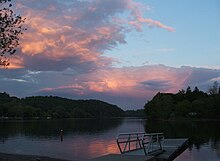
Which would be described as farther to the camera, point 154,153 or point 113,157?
point 154,153

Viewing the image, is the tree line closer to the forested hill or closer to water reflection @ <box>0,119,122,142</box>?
the forested hill

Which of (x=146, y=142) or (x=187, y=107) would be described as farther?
(x=187, y=107)

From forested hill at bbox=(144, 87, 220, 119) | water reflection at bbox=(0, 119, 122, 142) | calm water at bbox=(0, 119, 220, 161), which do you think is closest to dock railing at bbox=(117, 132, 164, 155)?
calm water at bbox=(0, 119, 220, 161)

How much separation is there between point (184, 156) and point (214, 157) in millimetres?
2591

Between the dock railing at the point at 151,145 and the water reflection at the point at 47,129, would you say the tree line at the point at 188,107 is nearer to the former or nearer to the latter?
the water reflection at the point at 47,129

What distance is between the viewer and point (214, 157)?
29438 millimetres

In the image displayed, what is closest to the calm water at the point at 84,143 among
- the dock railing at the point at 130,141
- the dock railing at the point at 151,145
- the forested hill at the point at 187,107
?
the dock railing at the point at 130,141

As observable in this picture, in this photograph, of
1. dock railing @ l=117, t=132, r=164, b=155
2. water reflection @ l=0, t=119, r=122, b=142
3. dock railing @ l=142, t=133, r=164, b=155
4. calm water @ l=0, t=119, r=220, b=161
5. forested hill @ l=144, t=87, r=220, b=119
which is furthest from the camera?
forested hill @ l=144, t=87, r=220, b=119

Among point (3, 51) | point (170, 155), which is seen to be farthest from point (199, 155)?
point (3, 51)

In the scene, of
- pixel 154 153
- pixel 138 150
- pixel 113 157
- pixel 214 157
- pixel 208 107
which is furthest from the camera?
pixel 208 107

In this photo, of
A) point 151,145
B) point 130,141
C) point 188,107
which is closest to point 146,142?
point 151,145

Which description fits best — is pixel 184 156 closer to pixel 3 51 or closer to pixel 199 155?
pixel 199 155

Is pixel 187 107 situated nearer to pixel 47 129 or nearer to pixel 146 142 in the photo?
pixel 47 129

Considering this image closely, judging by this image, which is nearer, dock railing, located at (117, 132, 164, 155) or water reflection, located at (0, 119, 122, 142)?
dock railing, located at (117, 132, 164, 155)
